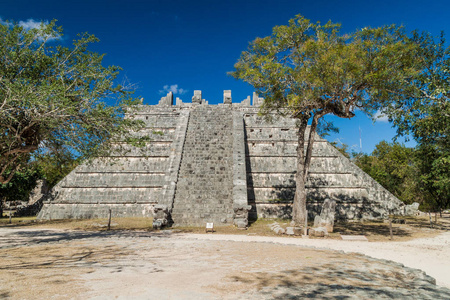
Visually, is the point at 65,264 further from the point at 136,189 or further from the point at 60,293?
the point at 136,189

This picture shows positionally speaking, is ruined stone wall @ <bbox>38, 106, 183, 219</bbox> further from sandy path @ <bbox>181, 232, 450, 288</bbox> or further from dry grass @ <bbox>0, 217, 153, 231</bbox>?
sandy path @ <bbox>181, 232, 450, 288</bbox>

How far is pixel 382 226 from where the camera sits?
555 inches

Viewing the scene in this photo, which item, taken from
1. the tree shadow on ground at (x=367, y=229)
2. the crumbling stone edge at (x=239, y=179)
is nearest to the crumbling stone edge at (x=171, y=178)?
the crumbling stone edge at (x=239, y=179)

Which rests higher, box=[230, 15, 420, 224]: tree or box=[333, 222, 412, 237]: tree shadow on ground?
box=[230, 15, 420, 224]: tree

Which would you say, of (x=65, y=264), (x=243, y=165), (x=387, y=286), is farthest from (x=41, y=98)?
(x=243, y=165)

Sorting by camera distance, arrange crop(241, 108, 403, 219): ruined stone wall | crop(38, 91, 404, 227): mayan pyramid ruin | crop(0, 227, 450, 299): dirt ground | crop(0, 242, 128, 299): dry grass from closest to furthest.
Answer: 1. crop(0, 242, 128, 299): dry grass
2. crop(0, 227, 450, 299): dirt ground
3. crop(38, 91, 404, 227): mayan pyramid ruin
4. crop(241, 108, 403, 219): ruined stone wall

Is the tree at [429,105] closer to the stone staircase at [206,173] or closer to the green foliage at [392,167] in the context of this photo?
the stone staircase at [206,173]

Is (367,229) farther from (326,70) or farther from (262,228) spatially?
(326,70)

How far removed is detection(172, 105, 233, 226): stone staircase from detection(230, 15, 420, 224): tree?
418 cm

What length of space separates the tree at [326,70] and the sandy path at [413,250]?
362 centimetres

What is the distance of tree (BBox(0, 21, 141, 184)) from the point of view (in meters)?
7.82

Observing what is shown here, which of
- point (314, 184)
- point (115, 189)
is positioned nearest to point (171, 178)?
point (115, 189)

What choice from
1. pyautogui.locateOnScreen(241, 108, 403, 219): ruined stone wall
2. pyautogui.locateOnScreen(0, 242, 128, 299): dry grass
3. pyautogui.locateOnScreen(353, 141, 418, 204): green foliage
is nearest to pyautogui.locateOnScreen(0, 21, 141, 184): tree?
pyautogui.locateOnScreen(0, 242, 128, 299): dry grass

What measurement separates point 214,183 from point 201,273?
423 inches
